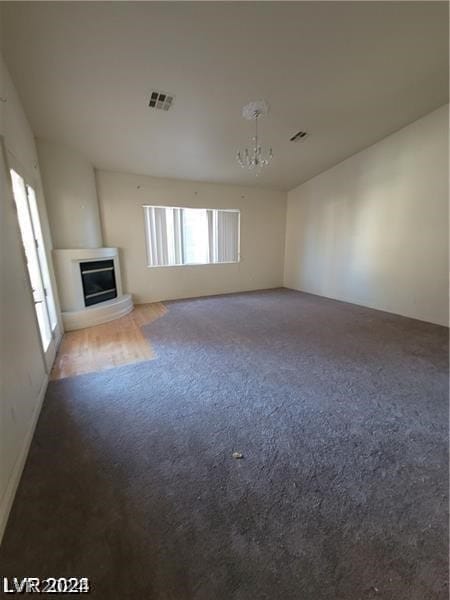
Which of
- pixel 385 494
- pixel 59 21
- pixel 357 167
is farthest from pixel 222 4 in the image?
pixel 357 167

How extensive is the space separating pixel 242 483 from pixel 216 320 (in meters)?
3.00

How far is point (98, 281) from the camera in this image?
14.6 ft

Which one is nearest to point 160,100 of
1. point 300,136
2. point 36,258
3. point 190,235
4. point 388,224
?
point 300,136

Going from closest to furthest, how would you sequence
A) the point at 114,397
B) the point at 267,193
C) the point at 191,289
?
the point at 114,397 → the point at 191,289 → the point at 267,193

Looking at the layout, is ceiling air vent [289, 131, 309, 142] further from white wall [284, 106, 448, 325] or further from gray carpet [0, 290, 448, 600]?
gray carpet [0, 290, 448, 600]

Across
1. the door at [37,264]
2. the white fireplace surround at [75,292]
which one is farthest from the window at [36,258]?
the white fireplace surround at [75,292]

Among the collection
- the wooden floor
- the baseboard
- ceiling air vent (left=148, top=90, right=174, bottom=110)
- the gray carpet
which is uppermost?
ceiling air vent (left=148, top=90, right=174, bottom=110)

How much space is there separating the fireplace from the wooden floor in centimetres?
57

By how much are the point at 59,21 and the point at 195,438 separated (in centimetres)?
340

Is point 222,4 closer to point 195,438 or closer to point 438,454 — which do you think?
point 195,438

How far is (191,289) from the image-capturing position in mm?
6039

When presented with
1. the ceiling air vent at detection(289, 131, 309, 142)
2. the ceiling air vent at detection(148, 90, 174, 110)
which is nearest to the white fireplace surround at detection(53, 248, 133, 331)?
the ceiling air vent at detection(148, 90, 174, 110)

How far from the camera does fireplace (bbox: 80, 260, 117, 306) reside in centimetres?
413

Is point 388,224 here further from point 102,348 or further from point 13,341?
point 13,341
